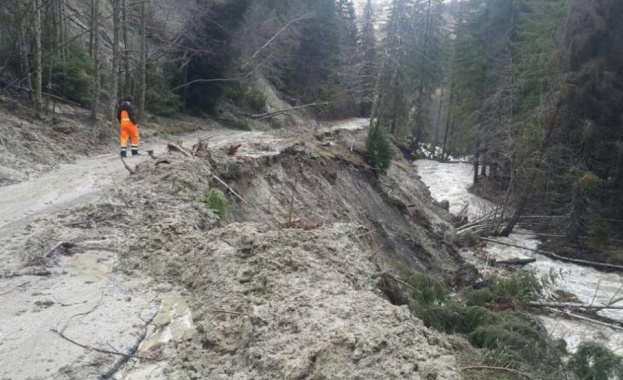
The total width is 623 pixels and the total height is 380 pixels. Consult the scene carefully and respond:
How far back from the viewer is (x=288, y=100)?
40.5 meters

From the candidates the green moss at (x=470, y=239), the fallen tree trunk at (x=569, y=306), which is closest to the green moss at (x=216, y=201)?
the fallen tree trunk at (x=569, y=306)

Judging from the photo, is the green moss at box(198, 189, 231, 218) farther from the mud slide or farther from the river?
the river

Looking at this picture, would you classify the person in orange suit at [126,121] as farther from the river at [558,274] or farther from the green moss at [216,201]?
the river at [558,274]

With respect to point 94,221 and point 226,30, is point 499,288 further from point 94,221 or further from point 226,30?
point 226,30

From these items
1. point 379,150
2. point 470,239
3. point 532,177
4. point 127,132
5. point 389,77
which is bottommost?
point 470,239

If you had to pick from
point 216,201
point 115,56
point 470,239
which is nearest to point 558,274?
point 470,239

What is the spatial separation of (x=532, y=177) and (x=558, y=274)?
5.21m

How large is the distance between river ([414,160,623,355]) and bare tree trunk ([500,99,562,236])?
1.68ft

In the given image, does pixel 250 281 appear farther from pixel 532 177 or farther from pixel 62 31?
pixel 532 177

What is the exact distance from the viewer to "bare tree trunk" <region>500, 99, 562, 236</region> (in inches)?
750

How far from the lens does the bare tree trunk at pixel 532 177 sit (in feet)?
62.5

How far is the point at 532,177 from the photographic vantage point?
64.6ft

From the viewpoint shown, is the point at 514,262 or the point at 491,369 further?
the point at 514,262

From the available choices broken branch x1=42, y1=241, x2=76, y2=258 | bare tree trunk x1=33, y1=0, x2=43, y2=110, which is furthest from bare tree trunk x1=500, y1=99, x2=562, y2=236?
broken branch x1=42, y1=241, x2=76, y2=258
